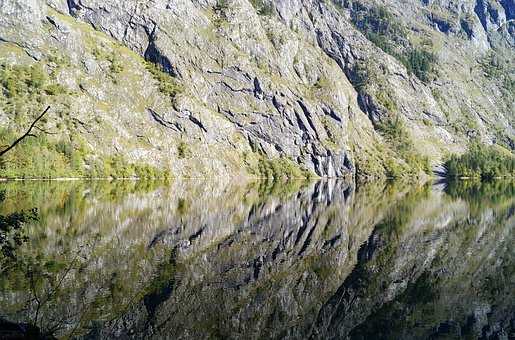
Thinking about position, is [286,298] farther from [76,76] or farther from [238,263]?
[76,76]

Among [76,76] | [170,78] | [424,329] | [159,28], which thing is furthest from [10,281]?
[159,28]

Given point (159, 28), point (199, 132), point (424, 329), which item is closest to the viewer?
point (424, 329)

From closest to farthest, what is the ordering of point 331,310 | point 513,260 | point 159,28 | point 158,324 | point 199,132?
point 158,324 → point 331,310 → point 513,260 → point 199,132 → point 159,28

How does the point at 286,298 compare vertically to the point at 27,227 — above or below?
above

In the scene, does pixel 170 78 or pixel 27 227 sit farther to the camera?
pixel 170 78

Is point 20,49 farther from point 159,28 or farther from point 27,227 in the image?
point 27,227

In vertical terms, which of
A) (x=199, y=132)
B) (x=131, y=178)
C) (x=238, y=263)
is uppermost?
(x=238, y=263)
